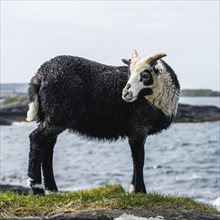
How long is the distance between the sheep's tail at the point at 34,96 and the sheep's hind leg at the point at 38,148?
0.76 ft

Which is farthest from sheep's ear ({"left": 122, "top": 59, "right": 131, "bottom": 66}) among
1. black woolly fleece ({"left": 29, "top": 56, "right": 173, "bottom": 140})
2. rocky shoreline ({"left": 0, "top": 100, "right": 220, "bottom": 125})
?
rocky shoreline ({"left": 0, "top": 100, "right": 220, "bottom": 125})

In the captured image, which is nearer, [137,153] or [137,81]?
[137,81]

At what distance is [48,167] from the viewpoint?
37.5 ft

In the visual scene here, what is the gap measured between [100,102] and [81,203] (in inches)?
68.9

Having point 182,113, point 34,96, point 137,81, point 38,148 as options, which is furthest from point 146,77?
point 182,113

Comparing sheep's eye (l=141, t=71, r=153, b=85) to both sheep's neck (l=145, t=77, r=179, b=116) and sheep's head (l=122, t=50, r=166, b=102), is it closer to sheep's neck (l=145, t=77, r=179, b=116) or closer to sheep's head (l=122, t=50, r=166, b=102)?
sheep's head (l=122, t=50, r=166, b=102)

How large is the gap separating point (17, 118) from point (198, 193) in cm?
6370

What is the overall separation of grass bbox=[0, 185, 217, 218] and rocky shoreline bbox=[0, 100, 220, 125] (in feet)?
260

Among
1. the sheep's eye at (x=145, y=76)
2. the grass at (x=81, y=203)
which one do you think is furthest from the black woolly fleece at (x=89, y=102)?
the grass at (x=81, y=203)

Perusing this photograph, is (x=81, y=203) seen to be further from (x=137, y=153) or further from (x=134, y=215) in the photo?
(x=137, y=153)

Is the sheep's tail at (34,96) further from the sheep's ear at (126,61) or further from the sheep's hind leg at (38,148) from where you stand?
the sheep's ear at (126,61)

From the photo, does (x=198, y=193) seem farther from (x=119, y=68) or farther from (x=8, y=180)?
(x=119, y=68)

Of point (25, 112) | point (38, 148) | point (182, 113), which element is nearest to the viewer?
point (38, 148)

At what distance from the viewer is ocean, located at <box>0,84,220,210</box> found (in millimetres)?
35312
